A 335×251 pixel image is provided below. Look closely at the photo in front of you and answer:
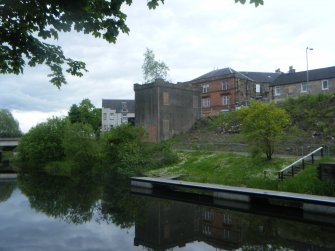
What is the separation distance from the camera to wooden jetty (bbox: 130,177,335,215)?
1658 centimetres

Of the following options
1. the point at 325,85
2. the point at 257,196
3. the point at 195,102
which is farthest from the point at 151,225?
the point at 325,85

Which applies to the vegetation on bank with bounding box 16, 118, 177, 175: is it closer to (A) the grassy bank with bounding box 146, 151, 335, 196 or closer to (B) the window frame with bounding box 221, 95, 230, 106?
(A) the grassy bank with bounding box 146, 151, 335, 196

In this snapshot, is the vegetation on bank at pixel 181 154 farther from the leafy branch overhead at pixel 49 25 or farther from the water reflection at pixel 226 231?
the leafy branch overhead at pixel 49 25

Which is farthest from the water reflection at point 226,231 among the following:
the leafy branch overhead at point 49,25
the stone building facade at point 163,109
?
the stone building facade at point 163,109

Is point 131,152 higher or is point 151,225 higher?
point 131,152

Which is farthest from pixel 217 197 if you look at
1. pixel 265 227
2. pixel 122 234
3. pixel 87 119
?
pixel 87 119

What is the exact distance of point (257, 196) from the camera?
63.0ft

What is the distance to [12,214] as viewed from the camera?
62.4ft

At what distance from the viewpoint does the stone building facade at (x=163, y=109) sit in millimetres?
46219

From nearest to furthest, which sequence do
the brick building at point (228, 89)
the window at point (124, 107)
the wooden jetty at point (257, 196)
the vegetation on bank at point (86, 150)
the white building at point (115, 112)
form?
the wooden jetty at point (257, 196)
the vegetation on bank at point (86, 150)
the brick building at point (228, 89)
the white building at point (115, 112)
the window at point (124, 107)

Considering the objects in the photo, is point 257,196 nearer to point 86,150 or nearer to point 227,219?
point 227,219

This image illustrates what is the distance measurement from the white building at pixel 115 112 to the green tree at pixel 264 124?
212 feet

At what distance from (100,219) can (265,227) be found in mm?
7562

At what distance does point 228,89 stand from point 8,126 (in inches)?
2895
